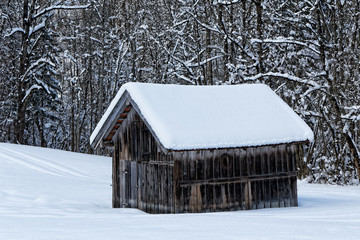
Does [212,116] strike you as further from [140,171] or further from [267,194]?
[267,194]

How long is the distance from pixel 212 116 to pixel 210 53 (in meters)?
20.0

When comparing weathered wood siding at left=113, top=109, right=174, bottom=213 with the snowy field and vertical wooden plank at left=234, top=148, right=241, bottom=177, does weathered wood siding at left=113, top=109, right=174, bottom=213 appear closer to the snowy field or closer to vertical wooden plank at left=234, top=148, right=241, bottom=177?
the snowy field

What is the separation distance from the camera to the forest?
2098cm

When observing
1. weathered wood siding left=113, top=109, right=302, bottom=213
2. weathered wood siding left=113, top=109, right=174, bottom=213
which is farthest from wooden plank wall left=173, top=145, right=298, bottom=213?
weathered wood siding left=113, top=109, right=174, bottom=213

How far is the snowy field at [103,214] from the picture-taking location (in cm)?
816

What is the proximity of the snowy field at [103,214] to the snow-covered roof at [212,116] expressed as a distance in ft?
7.11

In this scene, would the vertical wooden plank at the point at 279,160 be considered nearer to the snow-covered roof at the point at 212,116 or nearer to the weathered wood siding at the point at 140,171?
the snow-covered roof at the point at 212,116

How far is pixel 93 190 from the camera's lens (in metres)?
19.0

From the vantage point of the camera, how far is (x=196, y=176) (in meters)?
13.2

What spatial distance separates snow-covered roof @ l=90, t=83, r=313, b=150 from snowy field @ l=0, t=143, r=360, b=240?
217 centimetres

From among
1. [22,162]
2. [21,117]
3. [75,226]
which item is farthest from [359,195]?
[21,117]

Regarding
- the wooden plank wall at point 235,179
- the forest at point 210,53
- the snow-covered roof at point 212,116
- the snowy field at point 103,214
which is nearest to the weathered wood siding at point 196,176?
the wooden plank wall at point 235,179

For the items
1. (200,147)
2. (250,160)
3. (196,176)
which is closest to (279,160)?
(250,160)

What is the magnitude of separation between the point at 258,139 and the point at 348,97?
9315 mm
